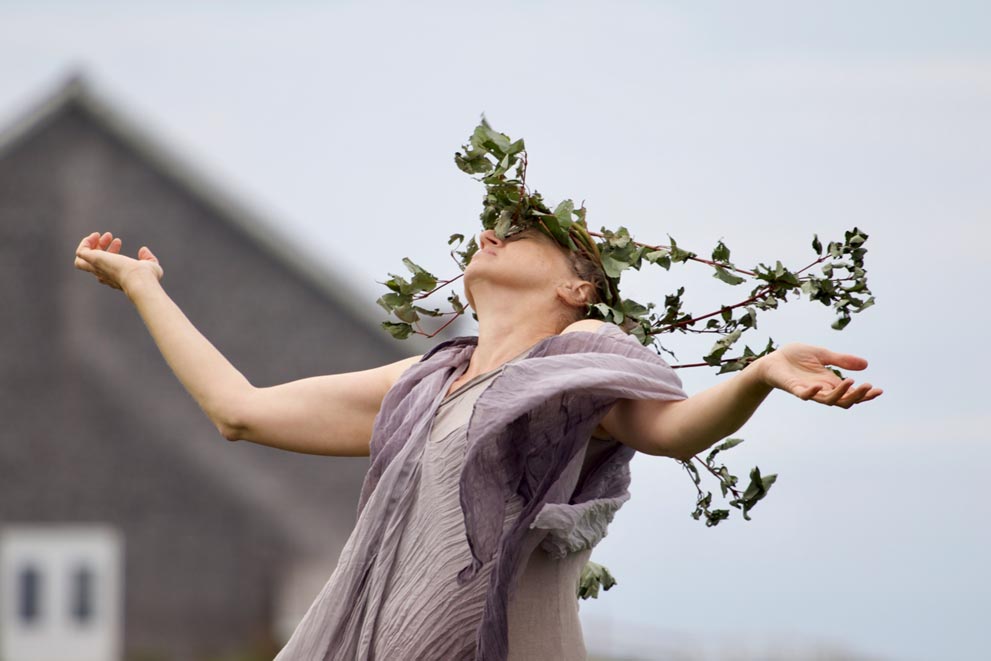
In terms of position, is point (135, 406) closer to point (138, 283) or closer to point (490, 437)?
point (138, 283)

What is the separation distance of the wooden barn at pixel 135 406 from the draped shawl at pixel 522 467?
11.9 metres

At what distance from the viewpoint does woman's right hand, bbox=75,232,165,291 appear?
377 cm

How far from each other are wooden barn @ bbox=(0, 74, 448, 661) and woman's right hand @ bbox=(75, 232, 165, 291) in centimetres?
1142

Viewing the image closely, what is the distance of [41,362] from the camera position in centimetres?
1591

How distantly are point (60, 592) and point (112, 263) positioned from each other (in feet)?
41.7

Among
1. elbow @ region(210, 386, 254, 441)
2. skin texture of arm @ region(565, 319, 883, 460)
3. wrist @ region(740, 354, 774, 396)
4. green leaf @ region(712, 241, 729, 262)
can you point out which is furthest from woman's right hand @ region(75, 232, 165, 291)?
wrist @ region(740, 354, 774, 396)

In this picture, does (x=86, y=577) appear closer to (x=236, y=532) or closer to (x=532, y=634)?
(x=236, y=532)

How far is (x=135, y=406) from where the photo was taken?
1559cm

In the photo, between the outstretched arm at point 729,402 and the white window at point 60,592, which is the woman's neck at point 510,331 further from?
the white window at point 60,592

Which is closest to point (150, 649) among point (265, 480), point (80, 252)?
point (265, 480)

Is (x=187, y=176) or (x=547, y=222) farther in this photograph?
(x=187, y=176)

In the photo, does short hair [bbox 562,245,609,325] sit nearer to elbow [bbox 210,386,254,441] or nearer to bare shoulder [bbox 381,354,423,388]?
bare shoulder [bbox 381,354,423,388]

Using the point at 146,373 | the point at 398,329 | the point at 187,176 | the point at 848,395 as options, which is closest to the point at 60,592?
the point at 146,373

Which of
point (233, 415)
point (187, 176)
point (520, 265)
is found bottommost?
point (233, 415)
